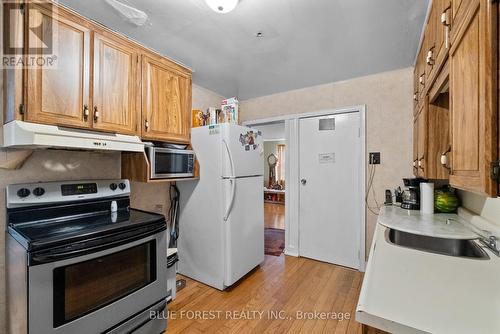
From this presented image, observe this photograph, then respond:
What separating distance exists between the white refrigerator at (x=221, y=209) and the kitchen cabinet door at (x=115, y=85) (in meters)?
0.70

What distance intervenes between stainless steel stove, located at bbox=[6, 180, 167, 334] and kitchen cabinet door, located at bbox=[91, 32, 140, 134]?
48 cm

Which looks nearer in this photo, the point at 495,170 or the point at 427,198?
the point at 495,170

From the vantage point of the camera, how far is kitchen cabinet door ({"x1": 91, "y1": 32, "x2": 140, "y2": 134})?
5.06 feet

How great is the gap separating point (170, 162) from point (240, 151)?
0.70 meters

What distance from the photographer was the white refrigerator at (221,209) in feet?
7.05

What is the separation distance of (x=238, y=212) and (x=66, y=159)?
4.93ft

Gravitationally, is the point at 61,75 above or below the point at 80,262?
above

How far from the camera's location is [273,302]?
202cm

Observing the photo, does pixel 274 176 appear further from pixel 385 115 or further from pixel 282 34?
pixel 282 34

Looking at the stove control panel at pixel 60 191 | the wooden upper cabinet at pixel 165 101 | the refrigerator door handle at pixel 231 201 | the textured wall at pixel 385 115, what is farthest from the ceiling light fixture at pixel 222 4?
the textured wall at pixel 385 115

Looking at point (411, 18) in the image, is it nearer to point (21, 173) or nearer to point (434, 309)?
point (434, 309)

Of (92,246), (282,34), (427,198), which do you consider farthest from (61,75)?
(427,198)

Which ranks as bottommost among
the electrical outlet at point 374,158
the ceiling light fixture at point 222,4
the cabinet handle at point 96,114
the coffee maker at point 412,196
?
the coffee maker at point 412,196

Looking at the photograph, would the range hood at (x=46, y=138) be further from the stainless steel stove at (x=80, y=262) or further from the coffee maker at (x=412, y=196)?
the coffee maker at (x=412, y=196)
